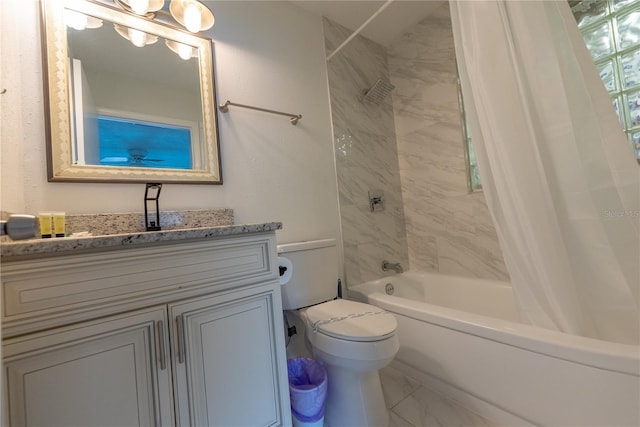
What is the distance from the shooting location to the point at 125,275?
704 mm

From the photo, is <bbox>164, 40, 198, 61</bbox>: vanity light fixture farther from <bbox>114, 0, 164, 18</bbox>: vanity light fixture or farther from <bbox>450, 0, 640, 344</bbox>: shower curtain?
<bbox>450, 0, 640, 344</bbox>: shower curtain

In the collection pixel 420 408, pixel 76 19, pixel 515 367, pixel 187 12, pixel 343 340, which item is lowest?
pixel 420 408

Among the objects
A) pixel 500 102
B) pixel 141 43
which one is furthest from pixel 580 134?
pixel 141 43

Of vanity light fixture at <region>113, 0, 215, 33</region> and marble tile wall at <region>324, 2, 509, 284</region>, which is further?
marble tile wall at <region>324, 2, 509, 284</region>

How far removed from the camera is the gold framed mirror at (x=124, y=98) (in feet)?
3.40

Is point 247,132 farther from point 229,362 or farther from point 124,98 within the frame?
point 229,362

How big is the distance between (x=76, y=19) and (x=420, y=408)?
2.32 m

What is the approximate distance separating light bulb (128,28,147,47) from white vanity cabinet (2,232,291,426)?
3.58ft

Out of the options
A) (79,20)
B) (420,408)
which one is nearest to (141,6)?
(79,20)

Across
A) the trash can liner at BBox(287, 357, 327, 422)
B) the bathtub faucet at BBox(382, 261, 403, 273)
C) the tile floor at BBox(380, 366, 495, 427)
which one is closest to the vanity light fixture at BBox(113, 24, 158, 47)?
the trash can liner at BBox(287, 357, 327, 422)

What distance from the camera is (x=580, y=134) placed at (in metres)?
0.92

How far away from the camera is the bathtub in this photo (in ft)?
Result: 2.77

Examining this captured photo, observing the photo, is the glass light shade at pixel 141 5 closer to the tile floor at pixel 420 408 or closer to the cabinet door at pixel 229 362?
the cabinet door at pixel 229 362

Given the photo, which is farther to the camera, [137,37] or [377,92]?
[377,92]
